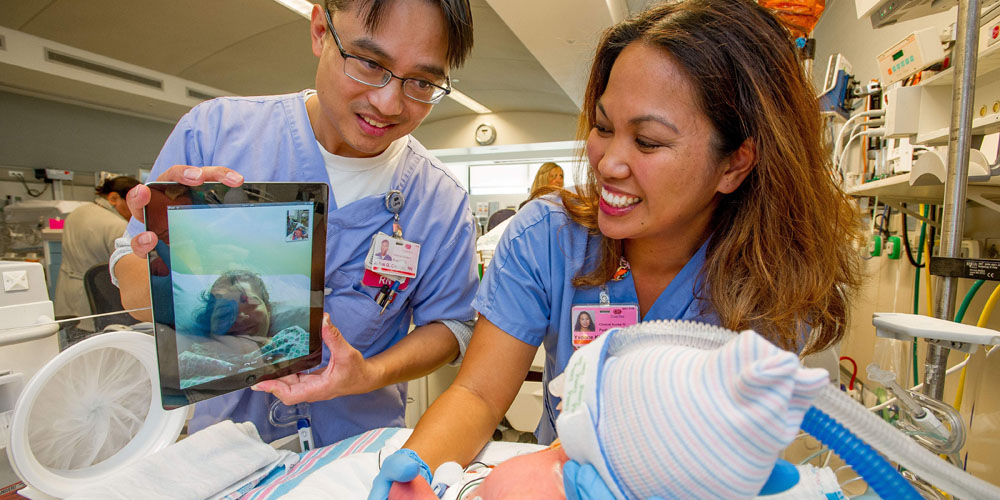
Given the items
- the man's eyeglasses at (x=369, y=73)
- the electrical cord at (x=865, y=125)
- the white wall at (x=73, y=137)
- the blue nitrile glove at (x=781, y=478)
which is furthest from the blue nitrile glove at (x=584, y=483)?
the white wall at (x=73, y=137)

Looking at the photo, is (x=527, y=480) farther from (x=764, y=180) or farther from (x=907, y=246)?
(x=907, y=246)

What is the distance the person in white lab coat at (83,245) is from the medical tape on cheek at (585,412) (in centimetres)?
495

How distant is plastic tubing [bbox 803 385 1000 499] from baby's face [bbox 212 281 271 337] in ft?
2.70

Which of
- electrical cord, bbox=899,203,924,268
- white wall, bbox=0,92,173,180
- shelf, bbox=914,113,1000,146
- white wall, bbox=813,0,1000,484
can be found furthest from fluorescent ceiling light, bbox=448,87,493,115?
shelf, bbox=914,113,1000,146

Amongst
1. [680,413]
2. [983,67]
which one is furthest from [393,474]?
[983,67]

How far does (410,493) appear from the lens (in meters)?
0.70

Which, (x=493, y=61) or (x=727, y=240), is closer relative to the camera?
(x=727, y=240)

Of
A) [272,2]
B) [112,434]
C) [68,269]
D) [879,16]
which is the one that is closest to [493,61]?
[272,2]

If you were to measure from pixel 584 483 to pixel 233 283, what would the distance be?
2.19ft

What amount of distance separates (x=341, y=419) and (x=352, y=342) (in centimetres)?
20

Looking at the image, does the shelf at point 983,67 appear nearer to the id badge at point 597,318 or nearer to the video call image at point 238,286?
the id badge at point 597,318

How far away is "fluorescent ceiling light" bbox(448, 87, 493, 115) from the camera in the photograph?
9572 mm

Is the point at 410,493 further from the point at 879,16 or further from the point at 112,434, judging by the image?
the point at 879,16

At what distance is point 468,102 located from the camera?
10.3 m
